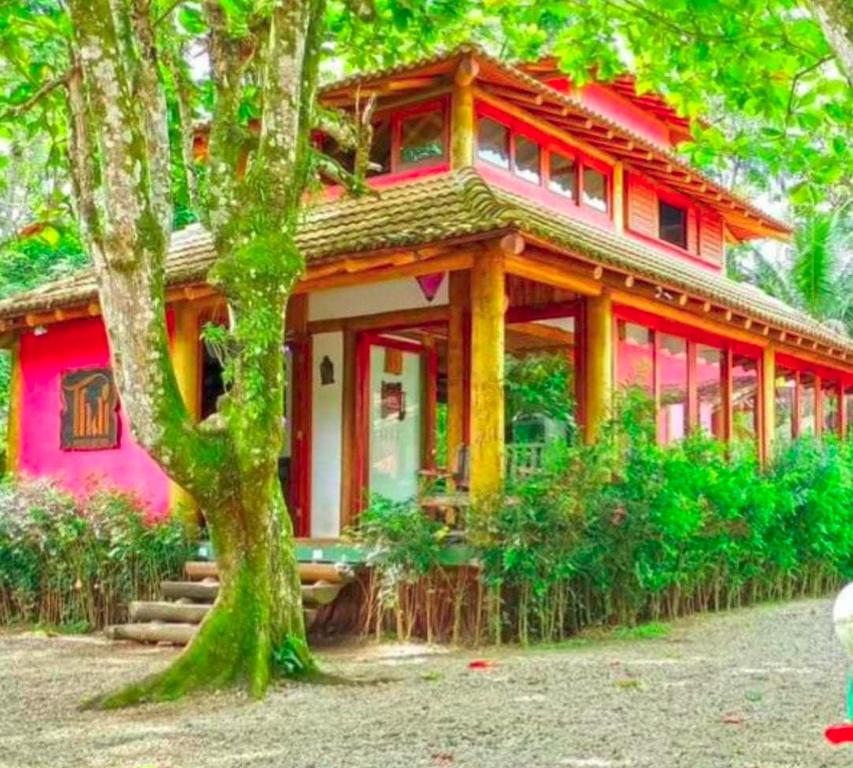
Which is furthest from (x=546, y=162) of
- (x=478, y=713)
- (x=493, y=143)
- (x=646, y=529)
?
(x=478, y=713)

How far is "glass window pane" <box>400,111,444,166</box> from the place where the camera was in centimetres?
1173

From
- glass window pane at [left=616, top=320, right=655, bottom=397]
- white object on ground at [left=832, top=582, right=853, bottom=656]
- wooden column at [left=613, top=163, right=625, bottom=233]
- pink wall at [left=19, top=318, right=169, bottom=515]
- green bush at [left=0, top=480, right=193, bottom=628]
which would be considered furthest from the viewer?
wooden column at [left=613, top=163, right=625, bottom=233]

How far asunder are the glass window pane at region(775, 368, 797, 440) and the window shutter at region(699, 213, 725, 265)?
2076mm

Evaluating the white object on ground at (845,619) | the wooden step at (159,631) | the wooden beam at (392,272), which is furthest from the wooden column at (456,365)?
the white object on ground at (845,619)

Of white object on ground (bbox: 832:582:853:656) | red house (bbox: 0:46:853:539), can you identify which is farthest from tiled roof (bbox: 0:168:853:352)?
white object on ground (bbox: 832:582:853:656)

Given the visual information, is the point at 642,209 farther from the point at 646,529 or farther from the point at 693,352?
the point at 646,529

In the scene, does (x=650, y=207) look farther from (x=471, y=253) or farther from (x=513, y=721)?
(x=513, y=721)

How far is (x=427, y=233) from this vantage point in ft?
29.7

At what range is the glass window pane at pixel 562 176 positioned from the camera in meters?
13.1

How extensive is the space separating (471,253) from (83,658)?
4.57m

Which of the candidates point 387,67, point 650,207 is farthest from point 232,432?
point 650,207

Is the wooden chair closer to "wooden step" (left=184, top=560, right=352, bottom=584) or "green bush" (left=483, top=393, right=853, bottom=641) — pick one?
"green bush" (left=483, top=393, right=853, bottom=641)

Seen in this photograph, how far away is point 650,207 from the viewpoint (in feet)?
49.8

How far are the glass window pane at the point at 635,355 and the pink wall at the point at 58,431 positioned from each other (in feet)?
16.2
